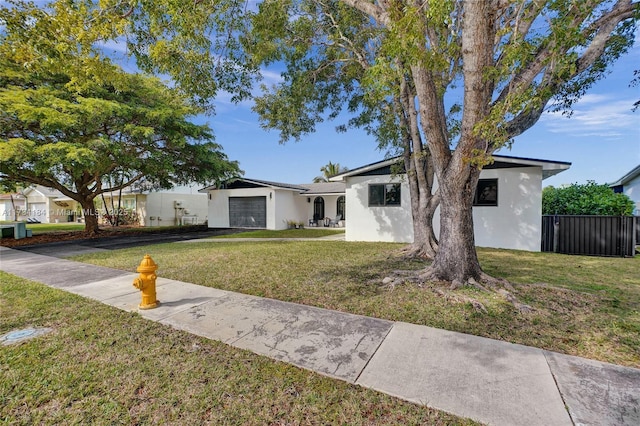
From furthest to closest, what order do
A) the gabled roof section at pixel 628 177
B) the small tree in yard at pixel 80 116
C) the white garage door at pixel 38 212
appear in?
the white garage door at pixel 38 212 → the gabled roof section at pixel 628 177 → the small tree in yard at pixel 80 116

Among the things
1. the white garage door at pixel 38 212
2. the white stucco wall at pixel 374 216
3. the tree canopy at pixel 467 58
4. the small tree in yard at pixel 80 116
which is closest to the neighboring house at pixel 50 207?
the white garage door at pixel 38 212

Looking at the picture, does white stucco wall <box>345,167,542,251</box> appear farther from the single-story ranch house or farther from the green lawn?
the green lawn

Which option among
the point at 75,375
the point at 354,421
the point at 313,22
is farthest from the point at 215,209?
the point at 354,421

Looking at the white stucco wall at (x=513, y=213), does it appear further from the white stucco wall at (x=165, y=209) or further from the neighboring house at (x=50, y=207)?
the neighboring house at (x=50, y=207)

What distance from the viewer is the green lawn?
3.46m

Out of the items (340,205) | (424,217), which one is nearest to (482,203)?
(424,217)

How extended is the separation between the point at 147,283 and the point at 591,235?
12.5 m

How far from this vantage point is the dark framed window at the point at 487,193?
426 inches

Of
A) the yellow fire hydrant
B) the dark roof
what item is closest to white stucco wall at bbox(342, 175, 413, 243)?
the dark roof

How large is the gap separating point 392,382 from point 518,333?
6.57 ft

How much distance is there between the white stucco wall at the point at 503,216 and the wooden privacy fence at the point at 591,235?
402 millimetres

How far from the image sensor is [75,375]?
2.60 metres

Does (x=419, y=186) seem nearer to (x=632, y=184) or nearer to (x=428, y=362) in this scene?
(x=428, y=362)

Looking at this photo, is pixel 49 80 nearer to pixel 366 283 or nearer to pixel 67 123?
pixel 67 123
